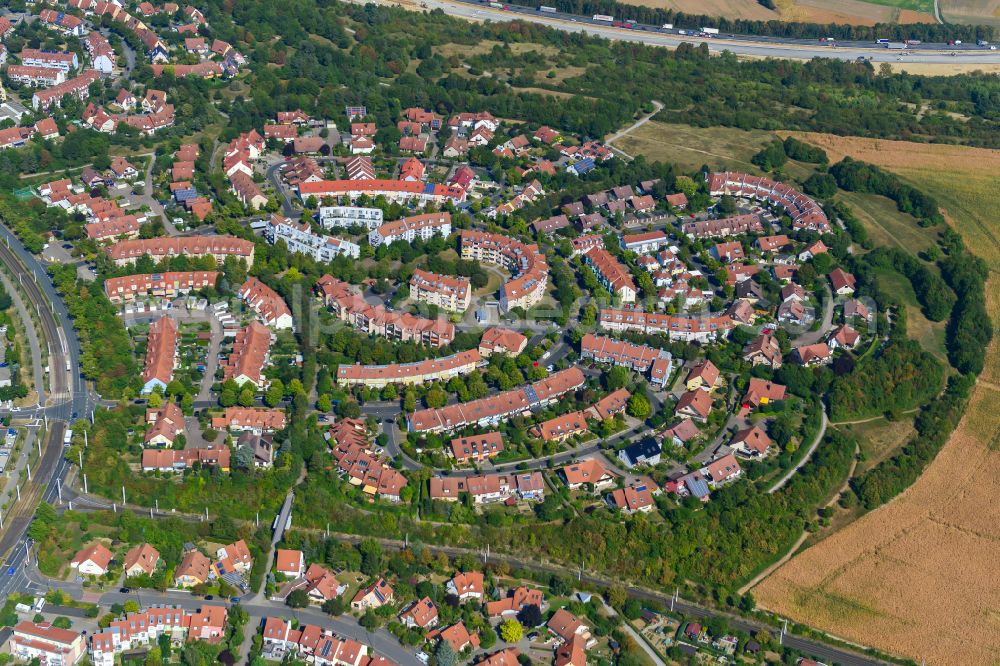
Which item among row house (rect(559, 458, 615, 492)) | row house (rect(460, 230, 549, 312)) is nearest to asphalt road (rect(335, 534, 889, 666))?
row house (rect(559, 458, 615, 492))

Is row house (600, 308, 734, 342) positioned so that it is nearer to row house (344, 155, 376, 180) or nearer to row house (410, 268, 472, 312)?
row house (410, 268, 472, 312)

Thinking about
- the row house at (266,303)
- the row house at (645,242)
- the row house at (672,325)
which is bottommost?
the row house at (266,303)

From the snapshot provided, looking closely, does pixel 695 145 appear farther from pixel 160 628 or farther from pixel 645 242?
pixel 160 628

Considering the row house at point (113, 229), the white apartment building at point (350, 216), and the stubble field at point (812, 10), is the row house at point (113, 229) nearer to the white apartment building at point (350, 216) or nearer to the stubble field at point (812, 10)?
the white apartment building at point (350, 216)

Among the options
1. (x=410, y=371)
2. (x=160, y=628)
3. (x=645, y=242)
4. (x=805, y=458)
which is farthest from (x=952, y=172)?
(x=160, y=628)

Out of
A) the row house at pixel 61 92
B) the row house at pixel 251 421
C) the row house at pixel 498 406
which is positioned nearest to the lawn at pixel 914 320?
the row house at pixel 498 406
